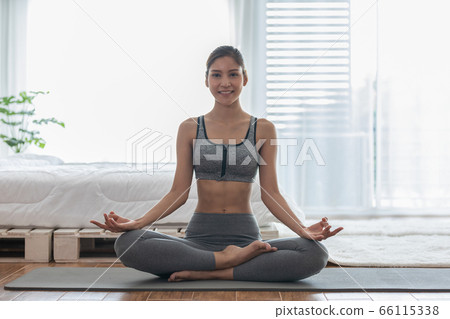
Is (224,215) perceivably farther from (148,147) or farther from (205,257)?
(148,147)

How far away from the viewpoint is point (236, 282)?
184 cm

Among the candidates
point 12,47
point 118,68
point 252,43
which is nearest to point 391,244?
point 252,43

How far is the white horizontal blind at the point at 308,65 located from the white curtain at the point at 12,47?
7.26 feet

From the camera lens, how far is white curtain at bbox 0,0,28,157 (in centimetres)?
463

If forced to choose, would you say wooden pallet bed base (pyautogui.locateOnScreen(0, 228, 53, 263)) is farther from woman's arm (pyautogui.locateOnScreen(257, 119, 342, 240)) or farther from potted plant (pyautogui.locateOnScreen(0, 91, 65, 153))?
potted plant (pyautogui.locateOnScreen(0, 91, 65, 153))

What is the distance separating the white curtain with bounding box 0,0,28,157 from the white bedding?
7.77 ft

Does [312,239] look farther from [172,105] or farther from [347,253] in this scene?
[172,105]

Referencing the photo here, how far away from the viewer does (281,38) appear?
14.6 feet

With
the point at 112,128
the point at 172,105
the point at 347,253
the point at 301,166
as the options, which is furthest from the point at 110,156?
the point at 347,253

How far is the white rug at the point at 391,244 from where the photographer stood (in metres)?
2.32

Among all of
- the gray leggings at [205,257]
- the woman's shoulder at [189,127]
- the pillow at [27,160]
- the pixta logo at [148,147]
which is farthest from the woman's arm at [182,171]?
the pixta logo at [148,147]

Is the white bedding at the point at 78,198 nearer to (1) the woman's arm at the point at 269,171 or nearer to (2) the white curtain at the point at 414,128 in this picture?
(1) the woman's arm at the point at 269,171

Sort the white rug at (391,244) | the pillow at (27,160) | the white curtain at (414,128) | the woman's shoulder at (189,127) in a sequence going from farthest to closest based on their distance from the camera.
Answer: the white curtain at (414,128) → the pillow at (27,160) → the white rug at (391,244) → the woman's shoulder at (189,127)

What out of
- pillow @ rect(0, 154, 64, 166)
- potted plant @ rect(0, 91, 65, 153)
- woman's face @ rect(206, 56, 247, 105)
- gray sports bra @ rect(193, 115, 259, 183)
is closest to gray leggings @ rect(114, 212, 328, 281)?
gray sports bra @ rect(193, 115, 259, 183)
